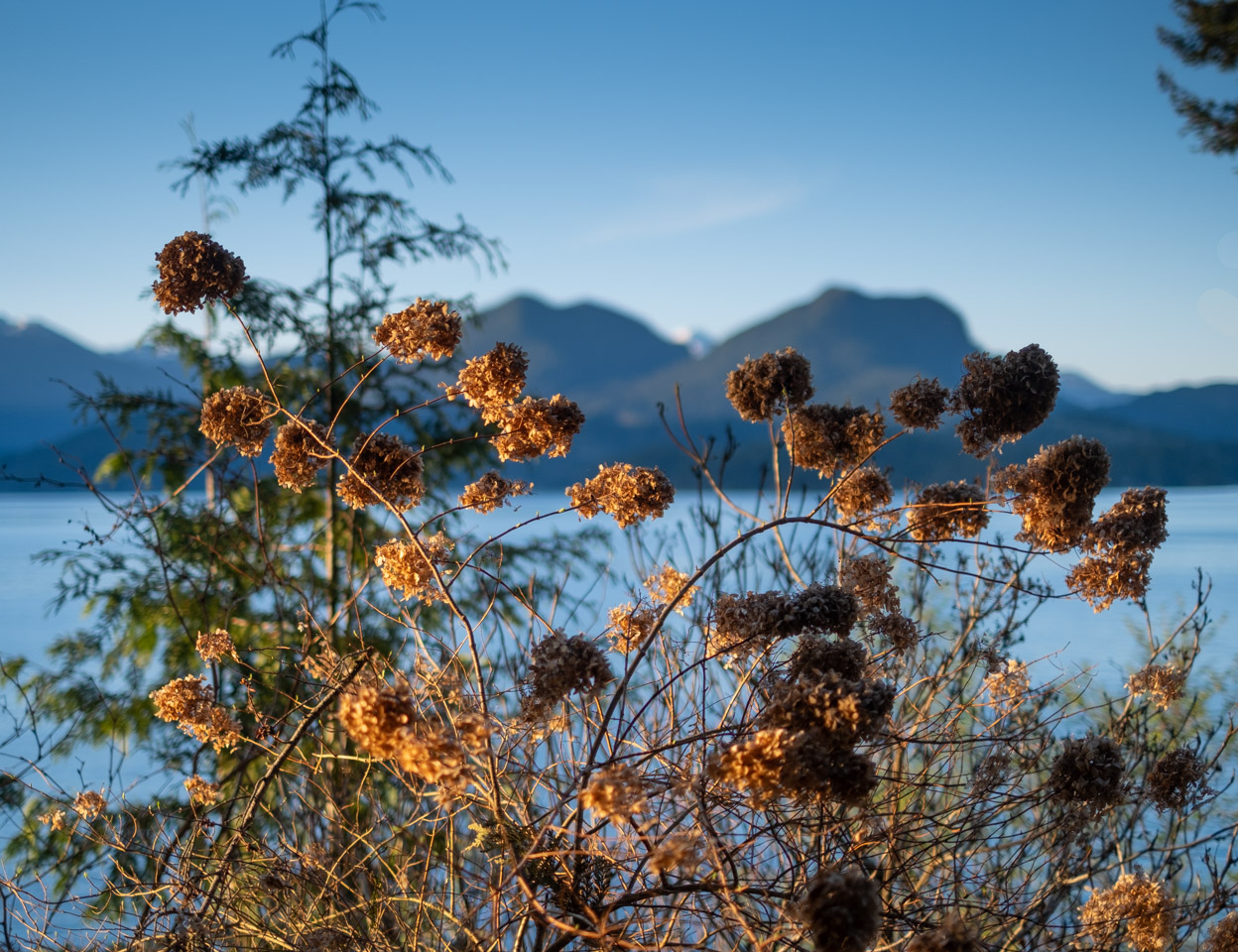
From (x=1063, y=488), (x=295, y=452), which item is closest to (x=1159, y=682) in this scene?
(x=1063, y=488)

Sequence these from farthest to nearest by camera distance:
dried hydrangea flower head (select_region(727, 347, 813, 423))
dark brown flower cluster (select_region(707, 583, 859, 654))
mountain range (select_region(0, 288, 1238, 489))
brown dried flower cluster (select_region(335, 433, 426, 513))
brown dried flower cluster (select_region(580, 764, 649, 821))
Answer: mountain range (select_region(0, 288, 1238, 489)), dried hydrangea flower head (select_region(727, 347, 813, 423)), brown dried flower cluster (select_region(335, 433, 426, 513)), dark brown flower cluster (select_region(707, 583, 859, 654)), brown dried flower cluster (select_region(580, 764, 649, 821))

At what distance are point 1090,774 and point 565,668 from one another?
93 cm

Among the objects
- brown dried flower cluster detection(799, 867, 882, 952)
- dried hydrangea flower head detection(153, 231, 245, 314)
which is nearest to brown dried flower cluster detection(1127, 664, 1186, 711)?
brown dried flower cluster detection(799, 867, 882, 952)

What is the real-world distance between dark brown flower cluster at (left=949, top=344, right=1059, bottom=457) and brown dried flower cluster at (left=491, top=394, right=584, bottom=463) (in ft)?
2.68

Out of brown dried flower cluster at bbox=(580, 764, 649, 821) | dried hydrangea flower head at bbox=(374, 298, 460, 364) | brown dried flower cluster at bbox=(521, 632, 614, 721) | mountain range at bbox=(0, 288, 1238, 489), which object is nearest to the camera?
brown dried flower cluster at bbox=(580, 764, 649, 821)

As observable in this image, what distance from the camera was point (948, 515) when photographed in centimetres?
185

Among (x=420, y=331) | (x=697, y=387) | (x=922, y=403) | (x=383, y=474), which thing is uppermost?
(x=697, y=387)

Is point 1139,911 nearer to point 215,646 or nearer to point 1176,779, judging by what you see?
point 1176,779

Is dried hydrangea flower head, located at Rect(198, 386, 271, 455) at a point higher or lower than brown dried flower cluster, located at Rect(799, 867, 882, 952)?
higher

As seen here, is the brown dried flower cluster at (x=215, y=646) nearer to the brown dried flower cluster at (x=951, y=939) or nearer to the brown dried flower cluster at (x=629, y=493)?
the brown dried flower cluster at (x=629, y=493)

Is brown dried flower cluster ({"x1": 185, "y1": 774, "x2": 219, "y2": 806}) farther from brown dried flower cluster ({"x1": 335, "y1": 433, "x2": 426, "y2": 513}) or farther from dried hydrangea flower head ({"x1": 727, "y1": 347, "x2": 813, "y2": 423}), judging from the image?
dried hydrangea flower head ({"x1": 727, "y1": 347, "x2": 813, "y2": 423})

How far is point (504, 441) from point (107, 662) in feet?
22.0

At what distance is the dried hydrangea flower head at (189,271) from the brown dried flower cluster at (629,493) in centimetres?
82

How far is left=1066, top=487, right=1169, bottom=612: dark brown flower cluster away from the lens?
1773 mm
